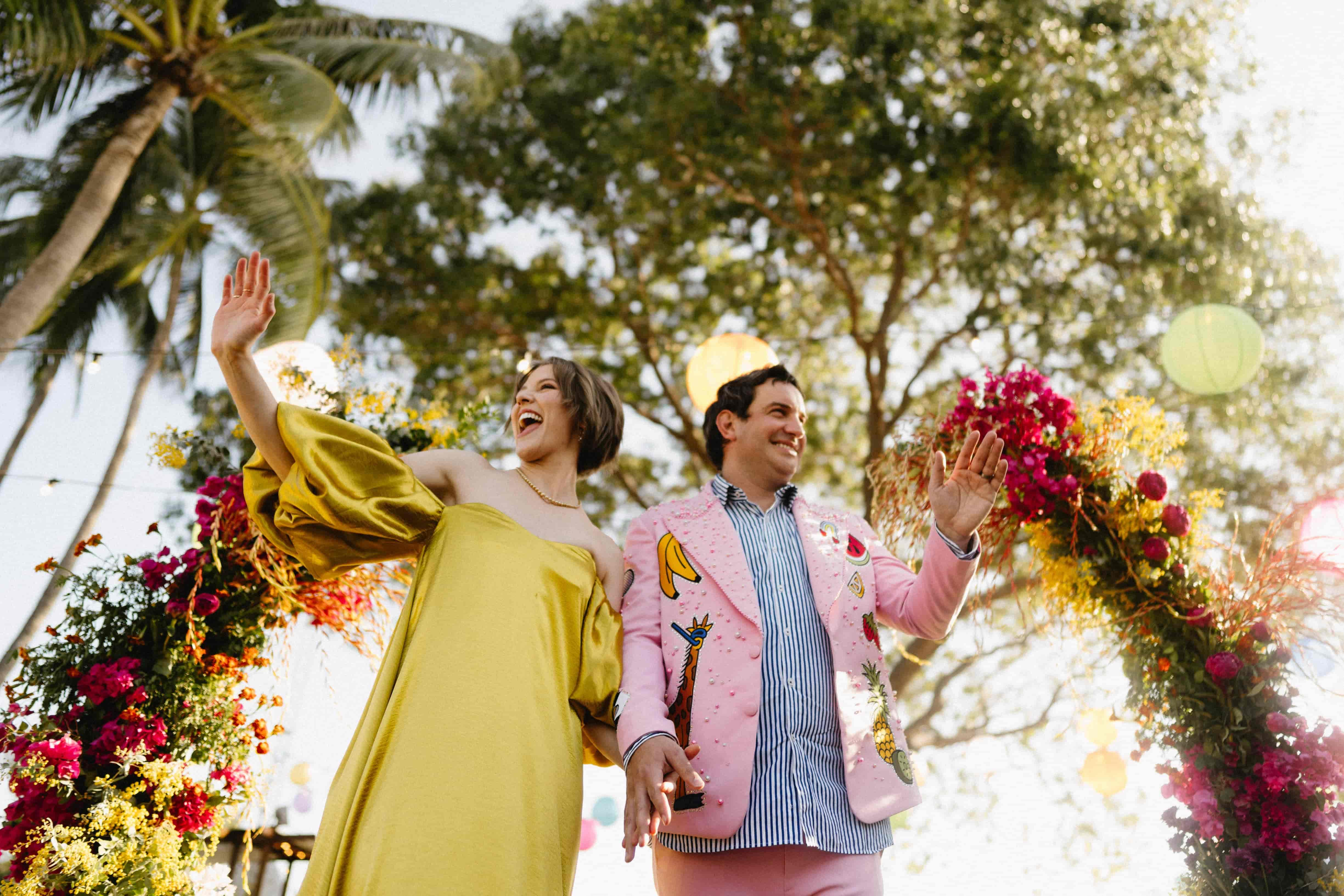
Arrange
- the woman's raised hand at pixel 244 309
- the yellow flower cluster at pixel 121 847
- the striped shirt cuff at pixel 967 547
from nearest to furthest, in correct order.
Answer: the woman's raised hand at pixel 244 309 < the striped shirt cuff at pixel 967 547 < the yellow flower cluster at pixel 121 847

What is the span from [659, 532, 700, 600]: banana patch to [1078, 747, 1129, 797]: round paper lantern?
A: 4881 mm

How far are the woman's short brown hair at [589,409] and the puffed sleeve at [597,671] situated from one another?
0.55 metres

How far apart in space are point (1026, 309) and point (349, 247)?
712 cm

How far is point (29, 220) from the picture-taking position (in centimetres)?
988

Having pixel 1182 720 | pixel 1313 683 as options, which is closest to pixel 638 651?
pixel 1182 720

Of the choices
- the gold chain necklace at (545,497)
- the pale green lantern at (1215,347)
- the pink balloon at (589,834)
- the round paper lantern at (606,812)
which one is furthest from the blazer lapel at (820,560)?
the pink balloon at (589,834)

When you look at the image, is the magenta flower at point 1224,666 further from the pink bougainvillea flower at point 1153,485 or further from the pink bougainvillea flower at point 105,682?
the pink bougainvillea flower at point 105,682

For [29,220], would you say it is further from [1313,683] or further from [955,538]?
[1313,683]

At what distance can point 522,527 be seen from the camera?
8.43 feet

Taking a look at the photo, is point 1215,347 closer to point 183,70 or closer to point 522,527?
point 522,527

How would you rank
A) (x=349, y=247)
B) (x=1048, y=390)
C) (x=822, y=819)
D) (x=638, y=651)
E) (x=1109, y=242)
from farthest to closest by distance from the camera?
(x=349, y=247) → (x=1109, y=242) → (x=1048, y=390) → (x=638, y=651) → (x=822, y=819)

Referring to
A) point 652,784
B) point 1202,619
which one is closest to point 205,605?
point 652,784

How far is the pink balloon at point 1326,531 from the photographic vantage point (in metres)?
3.19

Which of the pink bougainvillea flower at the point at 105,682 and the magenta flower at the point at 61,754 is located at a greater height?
the pink bougainvillea flower at the point at 105,682
